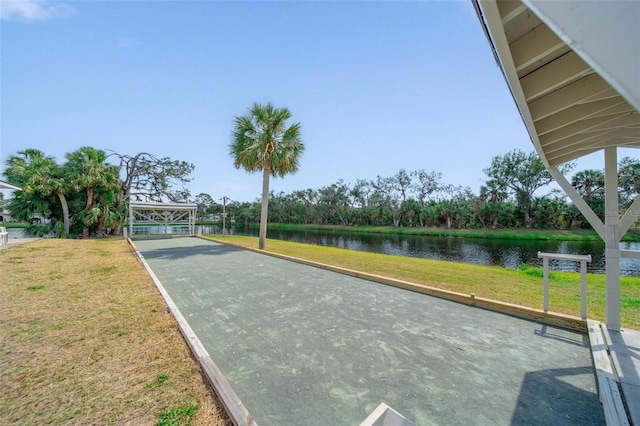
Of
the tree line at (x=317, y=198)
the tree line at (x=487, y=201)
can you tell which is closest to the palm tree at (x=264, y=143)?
the tree line at (x=317, y=198)

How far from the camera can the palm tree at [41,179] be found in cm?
1512

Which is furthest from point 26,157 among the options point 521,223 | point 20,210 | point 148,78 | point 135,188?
point 521,223

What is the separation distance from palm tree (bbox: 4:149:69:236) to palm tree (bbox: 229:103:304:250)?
42.2 ft

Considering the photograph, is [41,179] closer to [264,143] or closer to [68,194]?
[68,194]

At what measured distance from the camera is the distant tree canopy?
1584cm

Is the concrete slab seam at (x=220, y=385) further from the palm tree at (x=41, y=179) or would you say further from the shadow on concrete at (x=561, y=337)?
the palm tree at (x=41, y=179)

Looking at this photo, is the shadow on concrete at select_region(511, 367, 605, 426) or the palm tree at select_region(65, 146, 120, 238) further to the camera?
the palm tree at select_region(65, 146, 120, 238)

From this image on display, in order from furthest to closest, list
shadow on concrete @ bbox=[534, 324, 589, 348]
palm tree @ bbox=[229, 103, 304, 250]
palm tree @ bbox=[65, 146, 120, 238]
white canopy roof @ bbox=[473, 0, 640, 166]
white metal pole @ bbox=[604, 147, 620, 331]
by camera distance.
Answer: palm tree @ bbox=[65, 146, 120, 238] → palm tree @ bbox=[229, 103, 304, 250] → white metal pole @ bbox=[604, 147, 620, 331] → shadow on concrete @ bbox=[534, 324, 589, 348] → white canopy roof @ bbox=[473, 0, 640, 166]

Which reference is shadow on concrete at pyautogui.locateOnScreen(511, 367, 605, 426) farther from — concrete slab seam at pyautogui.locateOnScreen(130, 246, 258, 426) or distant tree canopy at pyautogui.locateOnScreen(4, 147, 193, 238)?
distant tree canopy at pyautogui.locateOnScreen(4, 147, 193, 238)

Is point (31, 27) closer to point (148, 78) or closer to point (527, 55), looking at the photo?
point (148, 78)

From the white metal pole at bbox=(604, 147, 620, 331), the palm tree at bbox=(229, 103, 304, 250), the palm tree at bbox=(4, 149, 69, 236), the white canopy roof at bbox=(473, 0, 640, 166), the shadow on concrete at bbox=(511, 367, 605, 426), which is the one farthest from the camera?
the palm tree at bbox=(4, 149, 69, 236)

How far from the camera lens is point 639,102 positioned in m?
0.85

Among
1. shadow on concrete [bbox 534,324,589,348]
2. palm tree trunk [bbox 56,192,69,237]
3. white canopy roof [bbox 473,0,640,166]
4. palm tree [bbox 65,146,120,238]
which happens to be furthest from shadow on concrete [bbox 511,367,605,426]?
palm tree trunk [bbox 56,192,69,237]

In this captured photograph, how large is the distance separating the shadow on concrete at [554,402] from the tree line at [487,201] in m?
39.0
